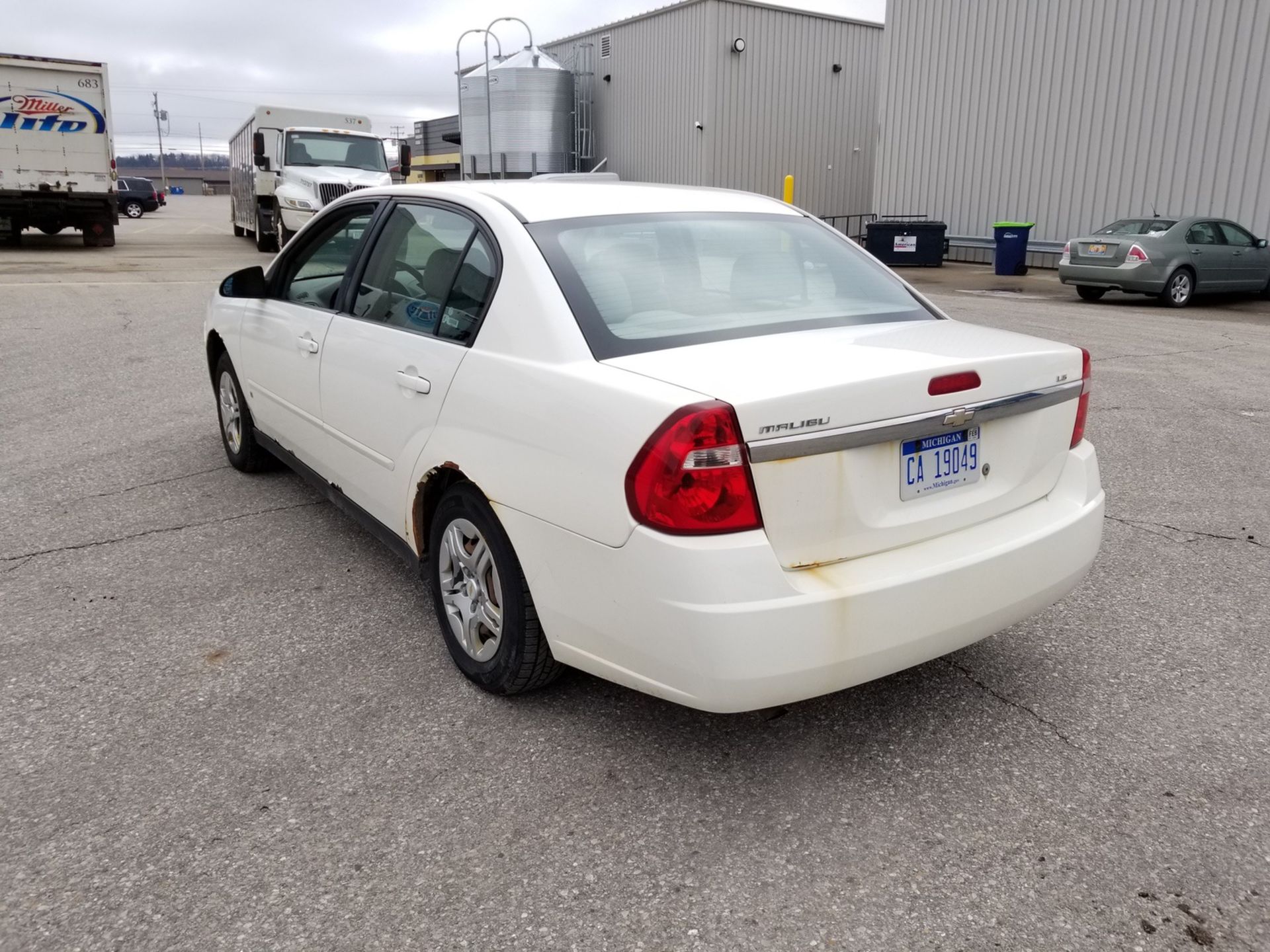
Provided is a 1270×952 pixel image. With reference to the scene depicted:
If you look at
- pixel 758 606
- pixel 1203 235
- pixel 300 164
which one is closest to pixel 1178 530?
pixel 758 606

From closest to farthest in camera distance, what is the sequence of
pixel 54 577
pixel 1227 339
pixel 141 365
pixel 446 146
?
1. pixel 54 577
2. pixel 141 365
3. pixel 1227 339
4. pixel 446 146

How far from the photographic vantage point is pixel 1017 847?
2.53m

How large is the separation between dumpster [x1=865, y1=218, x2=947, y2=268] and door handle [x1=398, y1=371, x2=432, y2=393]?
20.6m

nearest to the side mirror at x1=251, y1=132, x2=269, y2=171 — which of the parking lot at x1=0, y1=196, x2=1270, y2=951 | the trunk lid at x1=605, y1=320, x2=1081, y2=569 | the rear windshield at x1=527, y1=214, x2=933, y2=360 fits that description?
the parking lot at x1=0, y1=196, x2=1270, y2=951

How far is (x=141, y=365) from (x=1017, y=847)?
28.1 feet

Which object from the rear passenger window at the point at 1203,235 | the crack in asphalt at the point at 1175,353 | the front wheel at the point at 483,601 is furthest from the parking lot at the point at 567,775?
the rear passenger window at the point at 1203,235

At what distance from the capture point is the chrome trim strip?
96.8 inches

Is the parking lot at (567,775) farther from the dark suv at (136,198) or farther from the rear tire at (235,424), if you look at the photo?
the dark suv at (136,198)

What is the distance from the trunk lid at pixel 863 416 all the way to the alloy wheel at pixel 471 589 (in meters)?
0.78

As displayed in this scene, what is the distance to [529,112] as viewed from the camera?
30234 millimetres

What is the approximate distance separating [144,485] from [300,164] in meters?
17.0

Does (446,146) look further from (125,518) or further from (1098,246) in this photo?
(125,518)

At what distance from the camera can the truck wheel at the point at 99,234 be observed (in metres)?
22.8

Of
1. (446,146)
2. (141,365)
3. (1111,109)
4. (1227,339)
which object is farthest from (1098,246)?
(446,146)
